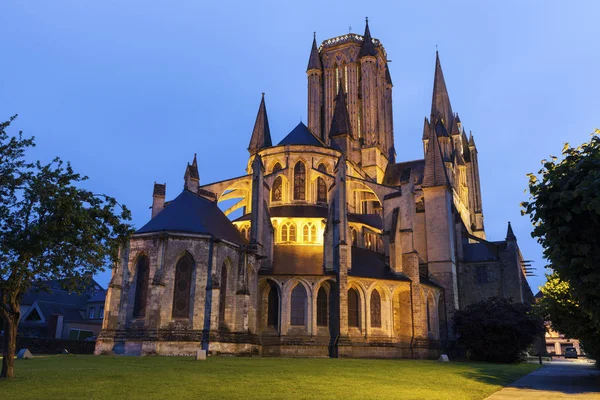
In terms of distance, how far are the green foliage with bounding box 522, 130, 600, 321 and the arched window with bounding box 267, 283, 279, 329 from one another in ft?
72.4

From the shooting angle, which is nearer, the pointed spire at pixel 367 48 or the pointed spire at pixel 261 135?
the pointed spire at pixel 261 135

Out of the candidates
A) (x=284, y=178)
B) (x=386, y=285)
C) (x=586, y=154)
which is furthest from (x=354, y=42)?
(x=586, y=154)

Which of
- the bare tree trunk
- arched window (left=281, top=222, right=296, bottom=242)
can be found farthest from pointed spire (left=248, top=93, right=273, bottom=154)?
the bare tree trunk

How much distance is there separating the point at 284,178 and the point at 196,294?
1605cm

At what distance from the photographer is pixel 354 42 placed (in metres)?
63.3

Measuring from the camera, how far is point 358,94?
61625 mm

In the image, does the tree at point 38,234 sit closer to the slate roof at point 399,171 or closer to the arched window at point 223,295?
the arched window at point 223,295

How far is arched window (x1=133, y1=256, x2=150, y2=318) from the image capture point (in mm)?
28703

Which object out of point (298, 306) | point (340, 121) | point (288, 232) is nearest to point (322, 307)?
point (298, 306)

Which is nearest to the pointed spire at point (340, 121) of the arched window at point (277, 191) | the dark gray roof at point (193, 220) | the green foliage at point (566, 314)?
the arched window at point (277, 191)

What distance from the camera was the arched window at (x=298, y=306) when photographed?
33.3 metres

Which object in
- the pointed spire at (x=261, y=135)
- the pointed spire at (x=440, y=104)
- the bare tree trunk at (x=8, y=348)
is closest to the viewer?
the bare tree trunk at (x=8, y=348)

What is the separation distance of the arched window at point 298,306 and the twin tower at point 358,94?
81.1ft

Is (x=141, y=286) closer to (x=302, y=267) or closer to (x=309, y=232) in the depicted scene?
(x=302, y=267)
